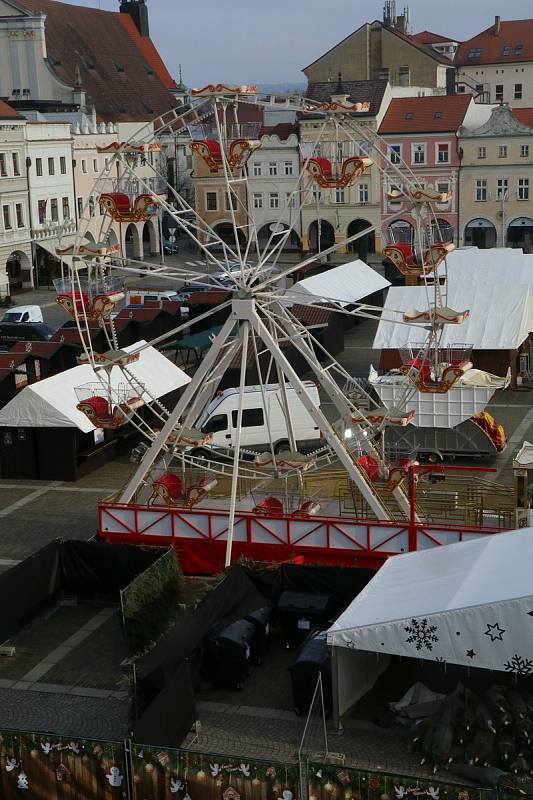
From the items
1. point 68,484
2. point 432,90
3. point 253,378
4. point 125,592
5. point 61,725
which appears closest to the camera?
point 61,725

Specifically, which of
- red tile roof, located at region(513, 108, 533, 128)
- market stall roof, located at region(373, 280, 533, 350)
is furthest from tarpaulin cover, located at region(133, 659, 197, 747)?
red tile roof, located at region(513, 108, 533, 128)

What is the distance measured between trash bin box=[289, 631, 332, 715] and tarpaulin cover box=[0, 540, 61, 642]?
591 centimetres

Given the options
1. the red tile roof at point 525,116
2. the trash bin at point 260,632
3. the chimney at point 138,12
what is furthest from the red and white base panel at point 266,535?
the chimney at point 138,12

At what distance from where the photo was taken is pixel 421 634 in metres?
16.8

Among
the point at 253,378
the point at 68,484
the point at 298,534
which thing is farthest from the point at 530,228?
the point at 298,534

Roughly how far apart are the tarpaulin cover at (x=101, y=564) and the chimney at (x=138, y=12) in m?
85.1

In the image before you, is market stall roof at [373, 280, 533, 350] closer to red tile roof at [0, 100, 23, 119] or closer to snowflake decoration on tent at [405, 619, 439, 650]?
snowflake decoration on tent at [405, 619, 439, 650]

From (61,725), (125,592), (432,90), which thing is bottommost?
(61,725)

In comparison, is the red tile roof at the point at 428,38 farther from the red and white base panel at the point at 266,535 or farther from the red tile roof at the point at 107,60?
the red and white base panel at the point at 266,535

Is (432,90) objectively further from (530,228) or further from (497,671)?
→ (497,671)

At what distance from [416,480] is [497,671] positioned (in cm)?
696

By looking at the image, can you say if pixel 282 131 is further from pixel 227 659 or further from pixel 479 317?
pixel 227 659

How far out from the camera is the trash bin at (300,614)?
19875 mm

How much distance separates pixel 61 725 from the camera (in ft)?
59.1
